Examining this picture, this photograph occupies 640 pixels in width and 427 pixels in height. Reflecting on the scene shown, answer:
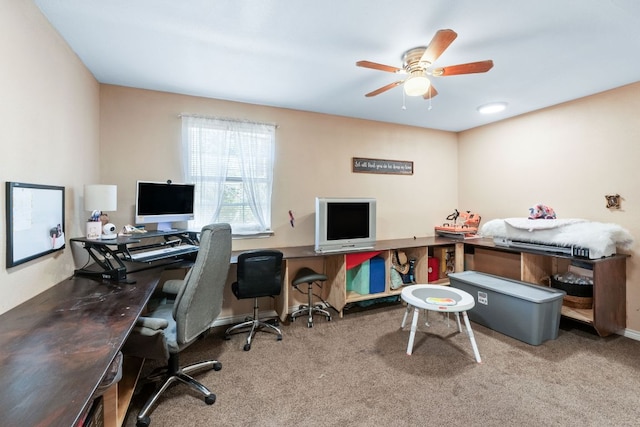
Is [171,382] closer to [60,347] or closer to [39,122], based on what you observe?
[60,347]

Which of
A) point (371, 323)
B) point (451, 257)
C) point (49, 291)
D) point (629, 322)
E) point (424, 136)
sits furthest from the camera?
point (424, 136)

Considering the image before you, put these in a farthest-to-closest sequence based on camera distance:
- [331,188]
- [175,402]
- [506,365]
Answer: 1. [331,188]
2. [506,365]
3. [175,402]

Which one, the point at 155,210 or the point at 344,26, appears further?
the point at 155,210

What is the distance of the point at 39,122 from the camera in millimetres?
1636

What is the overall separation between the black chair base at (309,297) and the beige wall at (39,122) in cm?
193

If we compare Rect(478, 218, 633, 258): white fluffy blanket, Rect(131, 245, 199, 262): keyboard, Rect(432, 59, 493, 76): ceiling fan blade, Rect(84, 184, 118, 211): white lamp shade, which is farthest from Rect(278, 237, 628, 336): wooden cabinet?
Rect(432, 59, 493, 76): ceiling fan blade

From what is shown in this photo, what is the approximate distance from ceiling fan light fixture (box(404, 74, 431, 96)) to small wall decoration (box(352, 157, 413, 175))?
67.5 inches

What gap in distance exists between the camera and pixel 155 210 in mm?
2518

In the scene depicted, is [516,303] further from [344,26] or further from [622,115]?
[344,26]

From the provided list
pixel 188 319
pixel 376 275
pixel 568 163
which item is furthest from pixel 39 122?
pixel 568 163

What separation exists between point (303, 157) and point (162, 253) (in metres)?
1.92

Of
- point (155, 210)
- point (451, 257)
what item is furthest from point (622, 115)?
point (155, 210)

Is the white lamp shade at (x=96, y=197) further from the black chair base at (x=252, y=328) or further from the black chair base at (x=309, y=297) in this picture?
the black chair base at (x=309, y=297)

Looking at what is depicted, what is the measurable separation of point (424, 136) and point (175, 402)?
4324 mm
